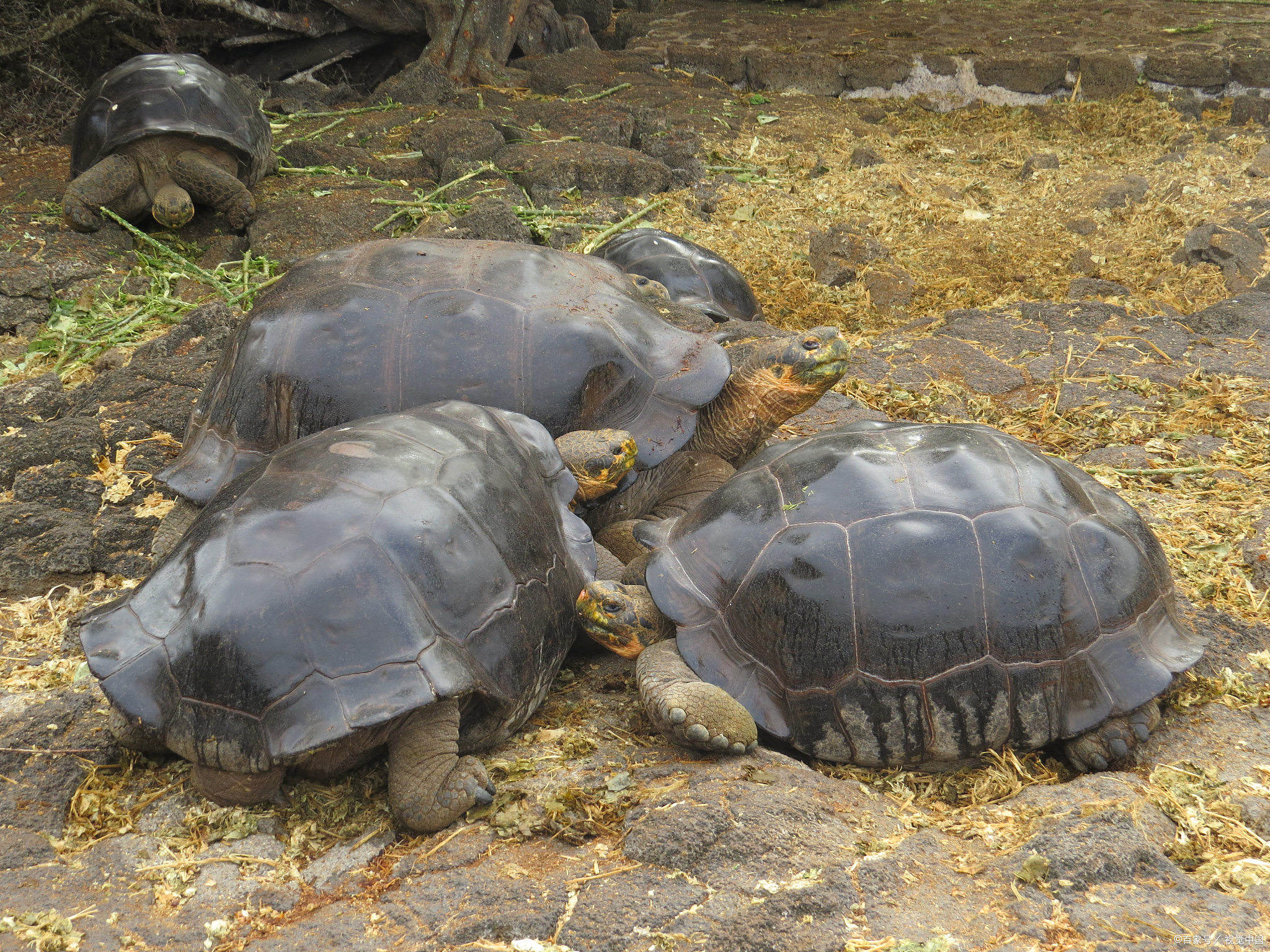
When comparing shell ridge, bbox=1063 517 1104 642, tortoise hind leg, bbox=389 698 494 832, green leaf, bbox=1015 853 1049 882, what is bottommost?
tortoise hind leg, bbox=389 698 494 832

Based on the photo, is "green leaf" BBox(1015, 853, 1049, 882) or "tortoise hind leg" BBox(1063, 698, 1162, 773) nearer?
"green leaf" BBox(1015, 853, 1049, 882)

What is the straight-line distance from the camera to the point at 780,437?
4.29 meters

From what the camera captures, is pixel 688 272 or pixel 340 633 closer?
pixel 340 633

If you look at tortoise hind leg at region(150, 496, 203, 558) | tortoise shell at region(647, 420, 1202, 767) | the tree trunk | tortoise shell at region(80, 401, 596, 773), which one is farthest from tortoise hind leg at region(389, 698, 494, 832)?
the tree trunk

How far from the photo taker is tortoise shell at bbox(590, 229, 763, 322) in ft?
15.5

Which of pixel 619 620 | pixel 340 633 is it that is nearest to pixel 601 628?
pixel 619 620

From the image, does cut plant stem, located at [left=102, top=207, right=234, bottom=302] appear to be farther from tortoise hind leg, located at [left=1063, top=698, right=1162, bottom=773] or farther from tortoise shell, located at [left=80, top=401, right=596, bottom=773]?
tortoise hind leg, located at [left=1063, top=698, right=1162, bottom=773]

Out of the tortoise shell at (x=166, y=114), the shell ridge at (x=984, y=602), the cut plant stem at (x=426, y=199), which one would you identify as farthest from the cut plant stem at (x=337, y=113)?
the shell ridge at (x=984, y=602)

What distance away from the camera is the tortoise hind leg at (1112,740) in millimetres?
2529

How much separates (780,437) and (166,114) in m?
4.17

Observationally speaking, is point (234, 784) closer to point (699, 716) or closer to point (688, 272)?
point (699, 716)

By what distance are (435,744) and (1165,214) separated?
5.64 metres

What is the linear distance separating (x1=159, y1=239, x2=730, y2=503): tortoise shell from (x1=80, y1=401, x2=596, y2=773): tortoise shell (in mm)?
626

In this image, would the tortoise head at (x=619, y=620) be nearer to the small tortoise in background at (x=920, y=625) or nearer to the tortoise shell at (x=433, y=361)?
the small tortoise in background at (x=920, y=625)
